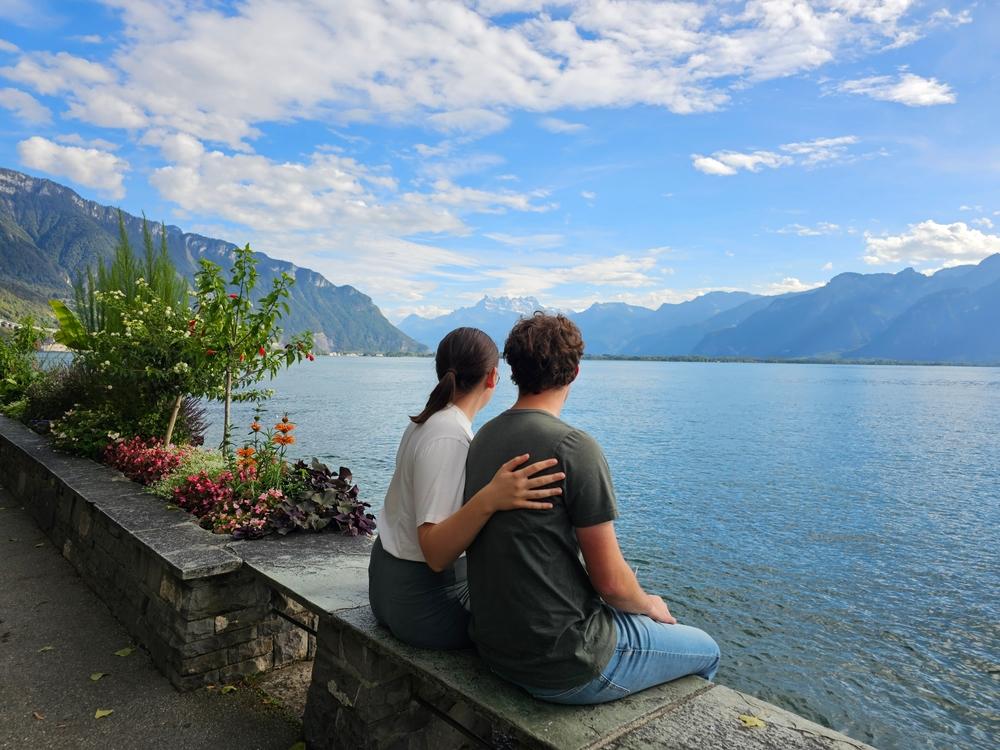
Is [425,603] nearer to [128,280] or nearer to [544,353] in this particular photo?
[544,353]

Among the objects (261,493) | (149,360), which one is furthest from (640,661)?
(149,360)

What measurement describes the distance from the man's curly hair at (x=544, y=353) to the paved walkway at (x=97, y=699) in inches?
95.2

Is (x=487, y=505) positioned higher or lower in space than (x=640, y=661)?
higher

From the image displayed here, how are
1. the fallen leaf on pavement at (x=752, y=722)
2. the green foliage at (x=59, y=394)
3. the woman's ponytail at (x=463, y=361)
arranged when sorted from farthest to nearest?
the green foliage at (x=59, y=394), the woman's ponytail at (x=463, y=361), the fallen leaf on pavement at (x=752, y=722)

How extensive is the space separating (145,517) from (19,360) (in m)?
12.7

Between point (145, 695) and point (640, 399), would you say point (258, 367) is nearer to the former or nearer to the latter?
point (145, 695)

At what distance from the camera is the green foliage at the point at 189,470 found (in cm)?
574

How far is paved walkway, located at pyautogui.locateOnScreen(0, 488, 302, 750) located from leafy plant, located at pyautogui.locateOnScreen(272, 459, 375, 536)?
1088mm

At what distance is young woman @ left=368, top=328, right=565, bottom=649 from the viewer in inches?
102

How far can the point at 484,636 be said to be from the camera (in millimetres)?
2533

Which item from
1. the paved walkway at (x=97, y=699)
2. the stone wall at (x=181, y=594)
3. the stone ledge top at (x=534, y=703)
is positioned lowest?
the paved walkway at (x=97, y=699)

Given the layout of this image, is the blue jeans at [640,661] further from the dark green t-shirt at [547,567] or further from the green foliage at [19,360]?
the green foliage at [19,360]

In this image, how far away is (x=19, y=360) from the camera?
14805mm

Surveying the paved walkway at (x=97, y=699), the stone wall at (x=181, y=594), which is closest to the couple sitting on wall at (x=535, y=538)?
the paved walkway at (x=97, y=699)
